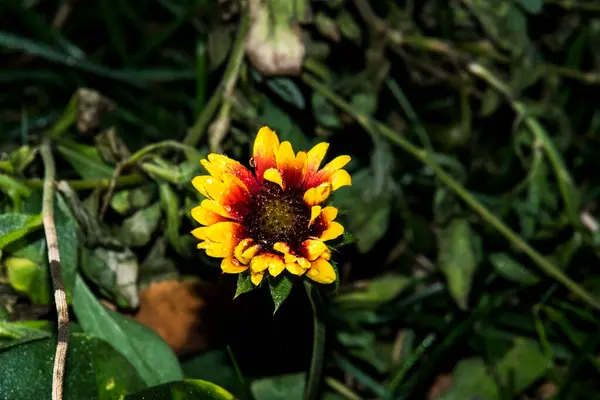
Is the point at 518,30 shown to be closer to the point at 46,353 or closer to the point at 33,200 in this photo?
the point at 33,200

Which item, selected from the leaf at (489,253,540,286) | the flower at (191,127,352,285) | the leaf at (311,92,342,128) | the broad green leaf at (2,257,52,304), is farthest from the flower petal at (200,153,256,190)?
the leaf at (489,253,540,286)

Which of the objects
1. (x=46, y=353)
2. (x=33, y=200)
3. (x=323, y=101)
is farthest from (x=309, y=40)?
(x=46, y=353)

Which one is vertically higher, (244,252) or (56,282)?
(244,252)

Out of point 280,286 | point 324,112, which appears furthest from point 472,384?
point 280,286

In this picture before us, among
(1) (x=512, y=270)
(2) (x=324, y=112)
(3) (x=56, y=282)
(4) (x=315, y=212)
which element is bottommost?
(1) (x=512, y=270)

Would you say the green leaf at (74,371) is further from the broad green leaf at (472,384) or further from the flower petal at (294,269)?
the broad green leaf at (472,384)

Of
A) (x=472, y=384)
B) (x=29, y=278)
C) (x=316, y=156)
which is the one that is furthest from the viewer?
(x=472, y=384)

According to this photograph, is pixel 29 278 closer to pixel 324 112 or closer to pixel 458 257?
pixel 324 112
